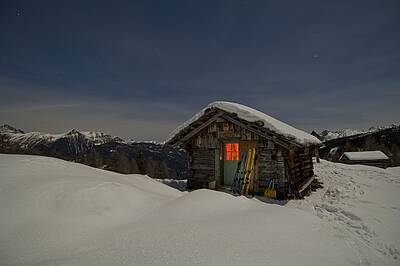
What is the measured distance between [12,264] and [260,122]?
29.4ft

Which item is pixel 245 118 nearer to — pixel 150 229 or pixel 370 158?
pixel 150 229

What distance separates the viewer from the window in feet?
37.6

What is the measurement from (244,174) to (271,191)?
4.91 ft

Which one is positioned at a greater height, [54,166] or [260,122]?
[260,122]

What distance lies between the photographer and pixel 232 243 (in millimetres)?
3430

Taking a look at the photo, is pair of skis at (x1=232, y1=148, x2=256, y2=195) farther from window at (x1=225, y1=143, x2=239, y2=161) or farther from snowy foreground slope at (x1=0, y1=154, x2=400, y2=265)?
snowy foreground slope at (x1=0, y1=154, x2=400, y2=265)

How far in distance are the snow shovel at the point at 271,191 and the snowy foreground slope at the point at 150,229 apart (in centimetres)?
372

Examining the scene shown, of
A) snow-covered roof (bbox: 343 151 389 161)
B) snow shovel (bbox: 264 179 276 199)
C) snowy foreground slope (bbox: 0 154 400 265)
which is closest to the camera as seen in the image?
snowy foreground slope (bbox: 0 154 400 265)

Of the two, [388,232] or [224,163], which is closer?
[388,232]

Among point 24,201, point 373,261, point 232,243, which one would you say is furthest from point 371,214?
point 24,201

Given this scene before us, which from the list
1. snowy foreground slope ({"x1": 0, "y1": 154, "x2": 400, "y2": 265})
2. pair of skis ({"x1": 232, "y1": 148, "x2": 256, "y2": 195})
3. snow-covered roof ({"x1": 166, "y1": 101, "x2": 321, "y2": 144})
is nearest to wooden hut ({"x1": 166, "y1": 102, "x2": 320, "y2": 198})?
snow-covered roof ({"x1": 166, "y1": 101, "x2": 321, "y2": 144})

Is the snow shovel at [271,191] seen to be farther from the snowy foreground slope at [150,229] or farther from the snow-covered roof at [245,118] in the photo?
the snowy foreground slope at [150,229]

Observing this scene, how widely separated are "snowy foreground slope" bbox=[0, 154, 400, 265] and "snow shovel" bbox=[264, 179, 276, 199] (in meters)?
3.72

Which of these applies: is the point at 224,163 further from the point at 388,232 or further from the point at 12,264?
the point at 12,264
